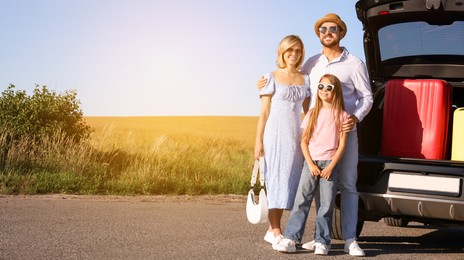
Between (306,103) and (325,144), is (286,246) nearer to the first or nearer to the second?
(325,144)

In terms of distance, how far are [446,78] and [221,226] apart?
9.83 feet

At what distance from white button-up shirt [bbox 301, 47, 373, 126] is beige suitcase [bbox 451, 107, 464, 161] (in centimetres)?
89

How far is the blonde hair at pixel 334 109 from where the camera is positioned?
632cm

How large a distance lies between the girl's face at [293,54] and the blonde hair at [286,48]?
3cm

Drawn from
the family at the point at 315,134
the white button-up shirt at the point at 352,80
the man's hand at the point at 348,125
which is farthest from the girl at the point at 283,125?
the man's hand at the point at 348,125

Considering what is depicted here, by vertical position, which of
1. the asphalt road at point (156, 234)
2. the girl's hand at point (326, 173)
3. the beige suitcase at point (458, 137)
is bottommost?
the asphalt road at point (156, 234)

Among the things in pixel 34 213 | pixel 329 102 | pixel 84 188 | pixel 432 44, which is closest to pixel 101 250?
pixel 329 102

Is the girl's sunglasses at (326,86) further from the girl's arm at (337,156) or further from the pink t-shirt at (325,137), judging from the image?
the girl's arm at (337,156)

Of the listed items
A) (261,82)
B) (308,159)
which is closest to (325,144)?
(308,159)

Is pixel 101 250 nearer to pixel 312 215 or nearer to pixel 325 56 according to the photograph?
pixel 325 56

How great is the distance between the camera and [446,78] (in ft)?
23.6

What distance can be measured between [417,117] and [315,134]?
1035mm

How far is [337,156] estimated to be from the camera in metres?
6.31

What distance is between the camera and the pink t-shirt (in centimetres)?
637
